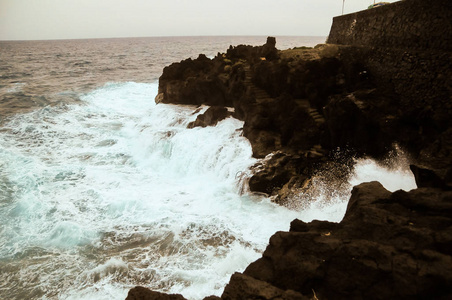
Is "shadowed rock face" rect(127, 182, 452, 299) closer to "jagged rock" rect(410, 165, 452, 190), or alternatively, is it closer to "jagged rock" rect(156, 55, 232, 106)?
"jagged rock" rect(410, 165, 452, 190)

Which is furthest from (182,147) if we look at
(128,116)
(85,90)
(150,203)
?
(85,90)

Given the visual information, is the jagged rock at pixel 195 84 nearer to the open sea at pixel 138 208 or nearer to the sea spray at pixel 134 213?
the open sea at pixel 138 208

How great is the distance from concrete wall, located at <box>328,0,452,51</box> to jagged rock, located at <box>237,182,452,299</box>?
20.9 feet

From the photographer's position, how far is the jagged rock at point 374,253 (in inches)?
135

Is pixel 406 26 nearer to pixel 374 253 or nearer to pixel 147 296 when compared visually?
pixel 374 253

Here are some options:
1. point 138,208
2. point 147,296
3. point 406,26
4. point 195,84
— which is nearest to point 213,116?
point 195,84

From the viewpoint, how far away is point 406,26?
984cm

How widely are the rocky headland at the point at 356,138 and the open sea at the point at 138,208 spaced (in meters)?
0.89

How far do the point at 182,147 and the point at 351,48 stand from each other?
28.0 feet

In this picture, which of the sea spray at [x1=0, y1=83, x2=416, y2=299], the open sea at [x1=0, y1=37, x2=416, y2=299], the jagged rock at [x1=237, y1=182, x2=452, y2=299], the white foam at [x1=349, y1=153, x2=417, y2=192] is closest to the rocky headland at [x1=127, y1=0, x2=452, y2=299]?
the jagged rock at [x1=237, y1=182, x2=452, y2=299]

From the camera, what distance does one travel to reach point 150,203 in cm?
948

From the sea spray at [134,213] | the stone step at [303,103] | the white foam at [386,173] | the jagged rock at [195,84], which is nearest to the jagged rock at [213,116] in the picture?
the sea spray at [134,213]

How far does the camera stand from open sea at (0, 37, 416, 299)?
6512mm

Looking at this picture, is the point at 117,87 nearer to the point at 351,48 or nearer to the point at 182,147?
the point at 182,147
